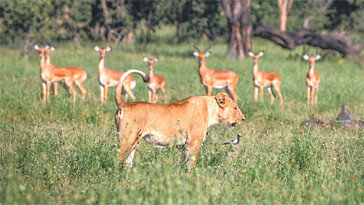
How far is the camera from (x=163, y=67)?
60.4ft

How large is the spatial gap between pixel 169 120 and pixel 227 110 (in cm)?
88

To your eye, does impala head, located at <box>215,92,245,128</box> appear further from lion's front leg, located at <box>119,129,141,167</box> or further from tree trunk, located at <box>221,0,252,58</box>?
tree trunk, located at <box>221,0,252,58</box>

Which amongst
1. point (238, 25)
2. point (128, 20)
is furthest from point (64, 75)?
point (128, 20)

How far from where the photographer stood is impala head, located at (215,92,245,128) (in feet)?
20.6

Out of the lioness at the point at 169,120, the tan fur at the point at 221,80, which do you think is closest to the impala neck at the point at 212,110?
the lioness at the point at 169,120

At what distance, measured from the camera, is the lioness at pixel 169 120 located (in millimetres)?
5625

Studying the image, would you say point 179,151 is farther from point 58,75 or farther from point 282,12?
point 282,12

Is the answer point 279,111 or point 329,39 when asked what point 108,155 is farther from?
point 329,39

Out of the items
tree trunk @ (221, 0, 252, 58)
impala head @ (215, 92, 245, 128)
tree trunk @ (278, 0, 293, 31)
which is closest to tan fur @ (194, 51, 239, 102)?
impala head @ (215, 92, 245, 128)

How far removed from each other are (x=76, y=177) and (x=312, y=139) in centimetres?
327

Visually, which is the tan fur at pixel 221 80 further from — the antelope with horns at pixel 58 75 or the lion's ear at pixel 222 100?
the lion's ear at pixel 222 100

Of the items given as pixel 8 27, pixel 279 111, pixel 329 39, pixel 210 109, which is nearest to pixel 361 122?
pixel 279 111

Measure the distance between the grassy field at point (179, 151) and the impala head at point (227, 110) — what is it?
36cm

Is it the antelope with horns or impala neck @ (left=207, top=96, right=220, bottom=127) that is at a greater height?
impala neck @ (left=207, top=96, right=220, bottom=127)
